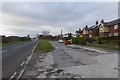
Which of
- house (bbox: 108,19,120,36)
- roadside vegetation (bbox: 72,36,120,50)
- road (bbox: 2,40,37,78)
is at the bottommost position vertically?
road (bbox: 2,40,37,78)

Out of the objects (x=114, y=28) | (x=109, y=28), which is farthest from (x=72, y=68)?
(x=109, y=28)

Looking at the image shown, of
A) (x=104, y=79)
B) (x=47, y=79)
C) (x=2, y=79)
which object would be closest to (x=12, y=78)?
(x=2, y=79)

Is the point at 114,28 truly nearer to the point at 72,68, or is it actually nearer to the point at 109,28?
the point at 109,28

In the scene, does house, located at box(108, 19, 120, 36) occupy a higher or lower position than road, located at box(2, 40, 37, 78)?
higher

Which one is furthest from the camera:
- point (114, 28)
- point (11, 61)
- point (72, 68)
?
point (114, 28)

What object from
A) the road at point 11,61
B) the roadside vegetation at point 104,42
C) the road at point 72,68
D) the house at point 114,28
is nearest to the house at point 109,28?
the house at point 114,28

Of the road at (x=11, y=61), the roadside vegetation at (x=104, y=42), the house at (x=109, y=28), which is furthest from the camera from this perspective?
the house at (x=109, y=28)

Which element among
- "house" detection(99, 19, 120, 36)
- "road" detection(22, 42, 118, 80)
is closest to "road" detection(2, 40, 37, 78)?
"road" detection(22, 42, 118, 80)

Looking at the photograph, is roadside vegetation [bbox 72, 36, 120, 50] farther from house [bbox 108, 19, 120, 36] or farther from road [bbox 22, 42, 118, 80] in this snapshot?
road [bbox 22, 42, 118, 80]

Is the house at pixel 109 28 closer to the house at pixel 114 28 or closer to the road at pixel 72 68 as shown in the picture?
the house at pixel 114 28

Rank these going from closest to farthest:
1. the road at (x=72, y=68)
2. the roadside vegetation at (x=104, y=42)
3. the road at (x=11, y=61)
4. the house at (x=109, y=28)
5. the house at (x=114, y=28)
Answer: the road at (x=72, y=68)
the road at (x=11, y=61)
the roadside vegetation at (x=104, y=42)
the house at (x=114, y=28)
the house at (x=109, y=28)

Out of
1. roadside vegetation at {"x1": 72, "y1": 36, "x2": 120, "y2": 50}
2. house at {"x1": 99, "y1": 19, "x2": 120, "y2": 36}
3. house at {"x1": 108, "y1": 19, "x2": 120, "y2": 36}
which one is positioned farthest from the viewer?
house at {"x1": 99, "y1": 19, "x2": 120, "y2": 36}

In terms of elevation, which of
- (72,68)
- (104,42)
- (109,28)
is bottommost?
(72,68)

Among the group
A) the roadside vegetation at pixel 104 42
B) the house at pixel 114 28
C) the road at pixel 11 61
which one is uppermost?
the house at pixel 114 28
